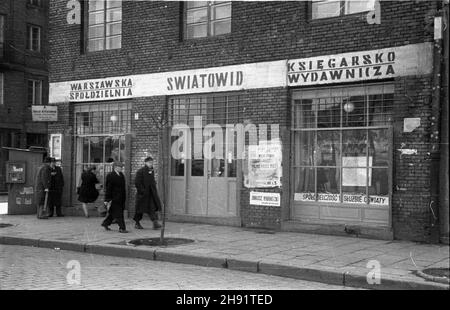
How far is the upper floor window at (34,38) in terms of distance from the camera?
110 feet

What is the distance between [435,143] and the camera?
36.6 feet

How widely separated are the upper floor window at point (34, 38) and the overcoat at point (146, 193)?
23614mm

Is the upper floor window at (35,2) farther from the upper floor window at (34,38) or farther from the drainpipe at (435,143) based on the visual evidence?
the drainpipe at (435,143)

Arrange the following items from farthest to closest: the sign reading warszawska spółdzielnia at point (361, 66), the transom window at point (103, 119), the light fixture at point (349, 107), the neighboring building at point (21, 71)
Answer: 1. the neighboring building at point (21, 71)
2. the transom window at point (103, 119)
3. the light fixture at point (349, 107)
4. the sign reading warszawska spółdzielnia at point (361, 66)

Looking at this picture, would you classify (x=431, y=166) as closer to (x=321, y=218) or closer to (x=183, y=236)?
(x=321, y=218)

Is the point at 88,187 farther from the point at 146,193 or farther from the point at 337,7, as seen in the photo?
the point at 337,7

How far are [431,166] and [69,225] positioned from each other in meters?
9.34

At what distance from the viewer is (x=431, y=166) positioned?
11.2 metres

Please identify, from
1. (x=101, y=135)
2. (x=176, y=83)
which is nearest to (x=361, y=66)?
(x=176, y=83)

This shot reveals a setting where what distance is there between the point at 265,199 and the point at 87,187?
581 cm

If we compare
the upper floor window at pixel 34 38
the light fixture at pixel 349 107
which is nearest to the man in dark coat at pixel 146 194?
the light fixture at pixel 349 107

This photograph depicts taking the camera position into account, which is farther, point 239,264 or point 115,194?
point 115,194

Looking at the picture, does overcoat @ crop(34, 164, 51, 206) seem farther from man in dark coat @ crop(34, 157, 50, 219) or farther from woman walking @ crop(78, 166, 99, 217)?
woman walking @ crop(78, 166, 99, 217)

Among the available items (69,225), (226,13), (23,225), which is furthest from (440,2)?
(23,225)
